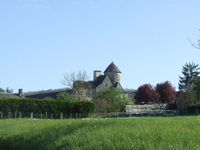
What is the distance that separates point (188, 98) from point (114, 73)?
87.6 feet

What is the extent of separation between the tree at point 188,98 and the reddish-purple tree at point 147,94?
4996 millimetres

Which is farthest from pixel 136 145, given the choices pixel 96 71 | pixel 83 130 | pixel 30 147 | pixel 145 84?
pixel 96 71

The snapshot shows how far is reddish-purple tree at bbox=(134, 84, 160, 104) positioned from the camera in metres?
51.8

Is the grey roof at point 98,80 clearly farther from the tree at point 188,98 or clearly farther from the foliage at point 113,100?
the tree at point 188,98

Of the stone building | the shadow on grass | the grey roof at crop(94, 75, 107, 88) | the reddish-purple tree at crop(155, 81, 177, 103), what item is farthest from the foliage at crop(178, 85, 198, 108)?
the shadow on grass

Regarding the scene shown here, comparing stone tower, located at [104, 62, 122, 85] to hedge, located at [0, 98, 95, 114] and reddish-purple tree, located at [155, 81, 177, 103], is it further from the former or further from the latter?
hedge, located at [0, 98, 95, 114]

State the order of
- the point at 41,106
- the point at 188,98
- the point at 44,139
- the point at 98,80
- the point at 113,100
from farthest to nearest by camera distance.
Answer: the point at 98,80
the point at 113,100
the point at 188,98
the point at 41,106
the point at 44,139

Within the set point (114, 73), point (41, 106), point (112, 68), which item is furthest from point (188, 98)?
point (41, 106)

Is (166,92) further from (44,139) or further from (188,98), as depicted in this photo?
(44,139)

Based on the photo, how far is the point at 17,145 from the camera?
40.3 feet

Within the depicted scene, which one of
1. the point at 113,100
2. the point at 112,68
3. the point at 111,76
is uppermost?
the point at 112,68

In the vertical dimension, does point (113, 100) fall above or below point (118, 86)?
below

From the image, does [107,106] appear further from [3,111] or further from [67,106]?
[3,111]

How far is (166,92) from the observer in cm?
5403
